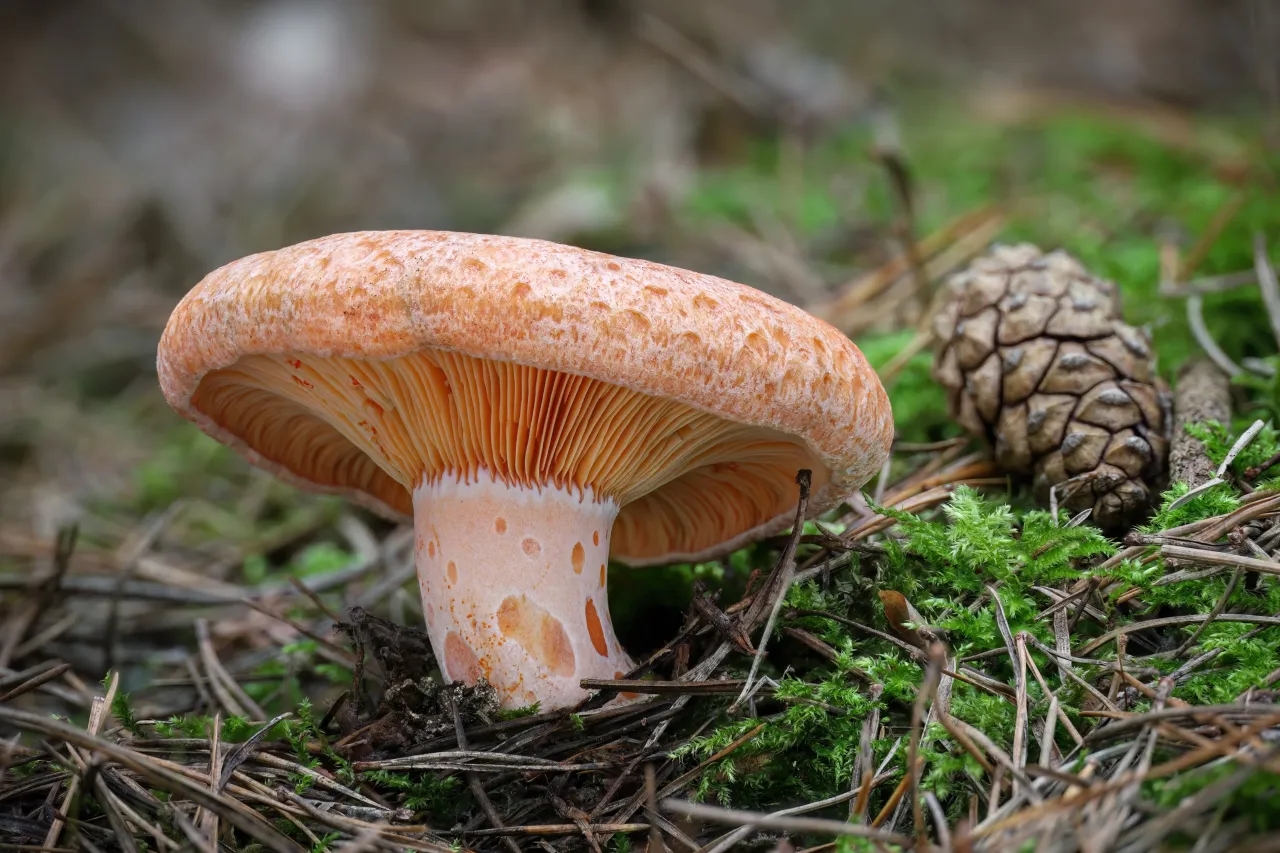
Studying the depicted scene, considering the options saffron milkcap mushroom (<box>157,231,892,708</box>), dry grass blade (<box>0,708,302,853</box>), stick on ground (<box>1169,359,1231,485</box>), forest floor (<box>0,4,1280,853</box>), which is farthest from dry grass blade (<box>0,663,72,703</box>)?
stick on ground (<box>1169,359,1231,485</box>)

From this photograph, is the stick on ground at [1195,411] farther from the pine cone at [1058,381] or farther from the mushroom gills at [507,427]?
the mushroom gills at [507,427]

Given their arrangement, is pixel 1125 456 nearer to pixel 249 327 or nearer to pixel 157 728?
pixel 249 327

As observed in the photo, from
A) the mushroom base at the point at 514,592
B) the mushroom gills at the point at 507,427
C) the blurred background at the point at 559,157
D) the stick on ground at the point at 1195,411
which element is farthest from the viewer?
the blurred background at the point at 559,157

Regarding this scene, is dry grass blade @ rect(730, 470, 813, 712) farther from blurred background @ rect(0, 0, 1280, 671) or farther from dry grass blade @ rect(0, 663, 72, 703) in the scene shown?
dry grass blade @ rect(0, 663, 72, 703)

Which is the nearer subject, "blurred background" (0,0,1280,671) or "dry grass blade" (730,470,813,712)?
"dry grass blade" (730,470,813,712)

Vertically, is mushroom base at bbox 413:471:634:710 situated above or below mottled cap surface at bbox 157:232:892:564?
below

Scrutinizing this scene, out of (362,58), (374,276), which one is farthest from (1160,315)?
(362,58)

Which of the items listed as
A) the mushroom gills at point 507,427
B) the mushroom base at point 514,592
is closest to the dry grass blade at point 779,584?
the mushroom gills at point 507,427
